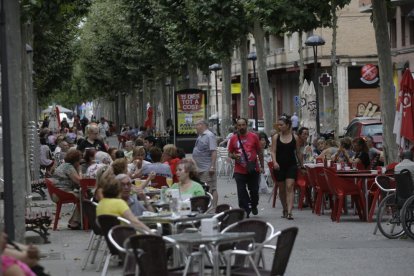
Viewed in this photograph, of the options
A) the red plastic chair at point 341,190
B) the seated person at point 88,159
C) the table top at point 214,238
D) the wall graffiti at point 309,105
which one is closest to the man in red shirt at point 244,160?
the red plastic chair at point 341,190

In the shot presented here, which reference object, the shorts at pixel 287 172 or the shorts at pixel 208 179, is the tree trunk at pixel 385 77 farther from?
the shorts at pixel 208 179

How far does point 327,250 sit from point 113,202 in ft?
14.7

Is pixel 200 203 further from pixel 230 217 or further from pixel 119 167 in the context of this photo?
pixel 119 167

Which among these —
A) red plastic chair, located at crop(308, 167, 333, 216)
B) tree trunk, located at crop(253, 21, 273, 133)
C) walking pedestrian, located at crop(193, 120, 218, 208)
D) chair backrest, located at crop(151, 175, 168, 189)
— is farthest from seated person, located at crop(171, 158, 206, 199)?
tree trunk, located at crop(253, 21, 273, 133)

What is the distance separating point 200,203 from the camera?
558 inches

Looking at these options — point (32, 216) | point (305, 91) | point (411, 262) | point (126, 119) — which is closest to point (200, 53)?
point (305, 91)

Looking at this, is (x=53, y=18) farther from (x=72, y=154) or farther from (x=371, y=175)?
(x=371, y=175)

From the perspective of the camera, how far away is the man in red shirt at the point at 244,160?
20422mm

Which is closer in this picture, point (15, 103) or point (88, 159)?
point (15, 103)

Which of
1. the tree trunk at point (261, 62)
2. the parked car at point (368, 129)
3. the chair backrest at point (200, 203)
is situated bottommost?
the chair backrest at point (200, 203)

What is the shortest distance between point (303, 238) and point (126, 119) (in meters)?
83.7

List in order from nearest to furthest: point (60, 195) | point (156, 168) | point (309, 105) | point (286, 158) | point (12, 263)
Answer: point (12, 263), point (156, 168), point (60, 195), point (286, 158), point (309, 105)

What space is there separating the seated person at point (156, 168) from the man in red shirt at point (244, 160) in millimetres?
1526

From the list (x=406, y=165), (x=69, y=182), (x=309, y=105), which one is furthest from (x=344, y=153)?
(x=309, y=105)
